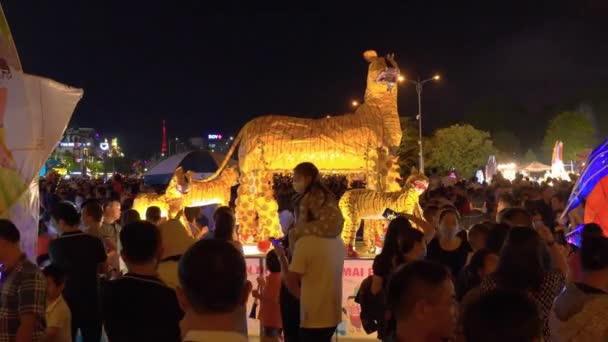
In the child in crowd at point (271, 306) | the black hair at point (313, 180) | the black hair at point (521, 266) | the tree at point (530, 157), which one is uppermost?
the tree at point (530, 157)

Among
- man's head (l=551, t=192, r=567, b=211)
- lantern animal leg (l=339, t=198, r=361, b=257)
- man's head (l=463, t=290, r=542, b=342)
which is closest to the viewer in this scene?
man's head (l=463, t=290, r=542, b=342)

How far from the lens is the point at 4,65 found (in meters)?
4.73

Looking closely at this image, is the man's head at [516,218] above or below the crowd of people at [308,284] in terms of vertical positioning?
above

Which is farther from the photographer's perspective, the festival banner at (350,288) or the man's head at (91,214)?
the festival banner at (350,288)

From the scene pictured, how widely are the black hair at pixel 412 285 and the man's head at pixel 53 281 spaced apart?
2.80 meters

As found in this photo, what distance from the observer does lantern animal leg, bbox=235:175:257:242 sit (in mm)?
11508

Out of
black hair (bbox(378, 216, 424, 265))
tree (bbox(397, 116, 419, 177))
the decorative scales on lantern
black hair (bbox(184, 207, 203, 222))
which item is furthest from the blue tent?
tree (bbox(397, 116, 419, 177))

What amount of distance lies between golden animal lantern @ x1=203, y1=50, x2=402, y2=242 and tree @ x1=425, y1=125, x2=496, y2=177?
35059mm

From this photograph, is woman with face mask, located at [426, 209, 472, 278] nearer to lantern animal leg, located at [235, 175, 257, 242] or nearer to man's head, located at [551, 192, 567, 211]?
man's head, located at [551, 192, 567, 211]

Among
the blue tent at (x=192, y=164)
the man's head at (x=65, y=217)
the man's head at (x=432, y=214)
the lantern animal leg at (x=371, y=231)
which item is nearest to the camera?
the man's head at (x=65, y=217)

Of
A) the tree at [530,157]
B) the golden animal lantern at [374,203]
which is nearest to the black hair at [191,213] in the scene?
the golden animal lantern at [374,203]

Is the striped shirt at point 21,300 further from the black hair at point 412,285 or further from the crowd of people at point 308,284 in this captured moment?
the black hair at point 412,285

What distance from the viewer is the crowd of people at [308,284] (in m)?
2.23

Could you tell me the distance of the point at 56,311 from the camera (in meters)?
4.18
